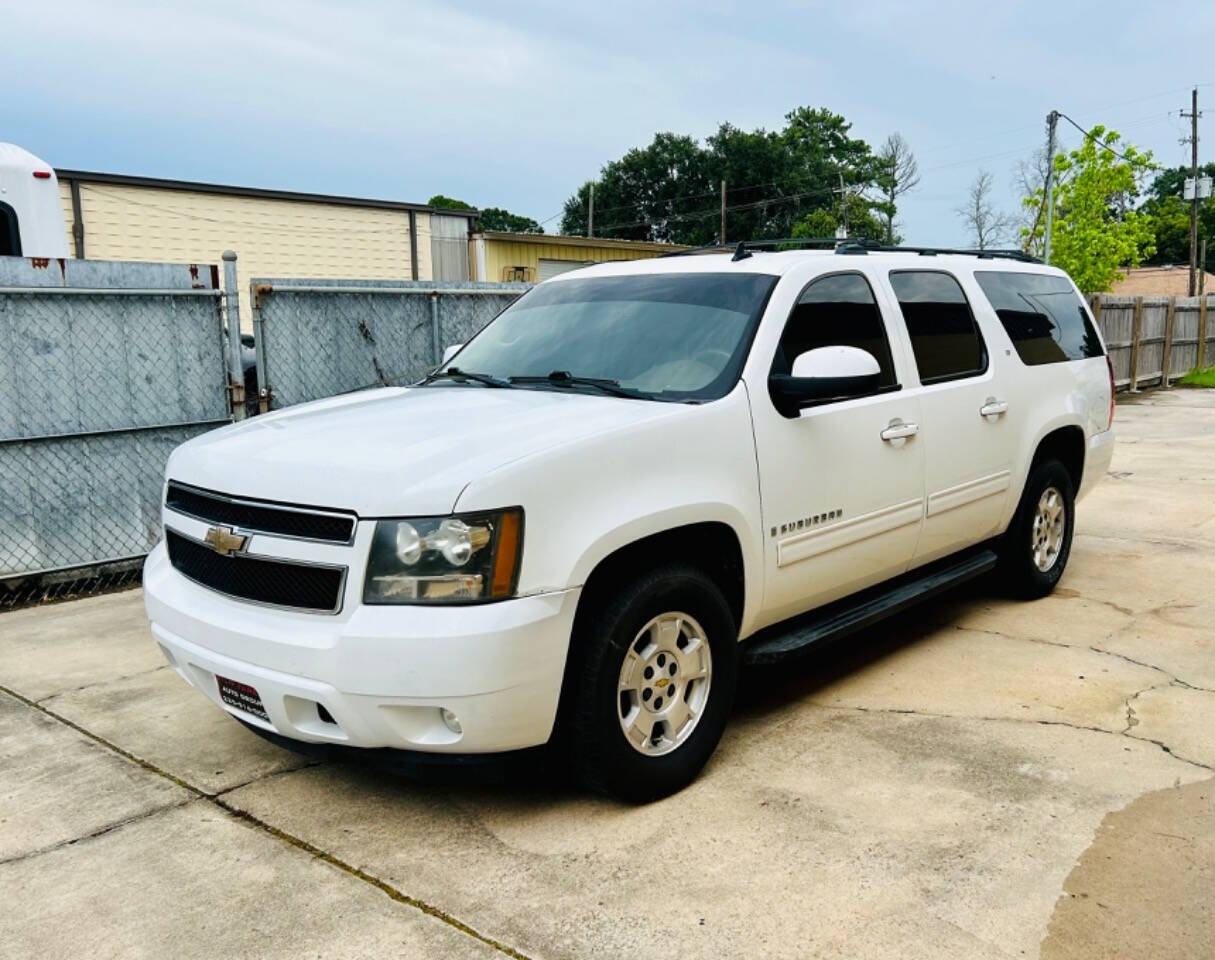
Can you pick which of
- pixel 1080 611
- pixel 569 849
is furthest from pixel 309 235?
pixel 569 849

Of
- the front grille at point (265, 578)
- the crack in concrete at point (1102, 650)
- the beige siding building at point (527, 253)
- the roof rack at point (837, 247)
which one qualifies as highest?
the beige siding building at point (527, 253)

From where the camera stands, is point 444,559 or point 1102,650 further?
point 1102,650

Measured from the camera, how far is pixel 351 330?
27.2 feet

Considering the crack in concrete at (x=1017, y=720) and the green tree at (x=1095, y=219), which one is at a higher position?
the green tree at (x=1095, y=219)

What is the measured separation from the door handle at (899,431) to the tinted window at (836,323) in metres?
0.20

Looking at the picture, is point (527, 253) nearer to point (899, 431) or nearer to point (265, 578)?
point (899, 431)

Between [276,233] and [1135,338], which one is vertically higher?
[276,233]

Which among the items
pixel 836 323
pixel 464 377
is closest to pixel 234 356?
pixel 464 377

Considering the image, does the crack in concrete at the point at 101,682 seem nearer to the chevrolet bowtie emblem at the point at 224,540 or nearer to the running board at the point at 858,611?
the chevrolet bowtie emblem at the point at 224,540

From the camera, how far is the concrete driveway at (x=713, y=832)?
2.93 metres

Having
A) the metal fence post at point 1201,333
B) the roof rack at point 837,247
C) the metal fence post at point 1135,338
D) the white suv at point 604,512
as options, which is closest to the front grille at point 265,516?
the white suv at point 604,512

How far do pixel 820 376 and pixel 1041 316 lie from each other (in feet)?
8.77

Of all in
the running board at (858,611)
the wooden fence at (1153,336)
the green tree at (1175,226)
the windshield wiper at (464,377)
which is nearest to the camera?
the running board at (858,611)

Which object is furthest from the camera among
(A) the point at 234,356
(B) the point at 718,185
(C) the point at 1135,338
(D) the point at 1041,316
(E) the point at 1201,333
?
(B) the point at 718,185
